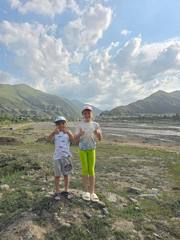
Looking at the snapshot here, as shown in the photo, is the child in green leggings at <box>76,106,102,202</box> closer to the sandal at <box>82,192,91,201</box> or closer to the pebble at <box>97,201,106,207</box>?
the sandal at <box>82,192,91,201</box>

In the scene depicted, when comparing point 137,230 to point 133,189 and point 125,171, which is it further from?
point 125,171

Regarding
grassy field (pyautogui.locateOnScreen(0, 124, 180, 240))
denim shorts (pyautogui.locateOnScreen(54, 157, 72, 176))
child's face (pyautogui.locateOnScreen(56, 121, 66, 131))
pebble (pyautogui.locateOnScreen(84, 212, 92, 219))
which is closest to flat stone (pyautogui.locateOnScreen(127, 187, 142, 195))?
grassy field (pyautogui.locateOnScreen(0, 124, 180, 240))

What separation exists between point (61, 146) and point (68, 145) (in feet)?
0.76

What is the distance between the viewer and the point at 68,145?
9.54 meters

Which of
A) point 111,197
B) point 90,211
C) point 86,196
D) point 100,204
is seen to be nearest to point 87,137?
point 86,196

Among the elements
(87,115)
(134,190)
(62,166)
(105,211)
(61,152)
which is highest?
(87,115)

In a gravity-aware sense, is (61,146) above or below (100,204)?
above

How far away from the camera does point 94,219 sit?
8461 millimetres

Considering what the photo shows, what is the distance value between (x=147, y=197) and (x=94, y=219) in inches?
158

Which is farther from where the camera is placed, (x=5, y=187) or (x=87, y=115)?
(x=5, y=187)

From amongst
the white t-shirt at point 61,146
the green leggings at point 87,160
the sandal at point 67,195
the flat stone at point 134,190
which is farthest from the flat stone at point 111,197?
the white t-shirt at point 61,146

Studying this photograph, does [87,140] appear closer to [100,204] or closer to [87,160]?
[87,160]

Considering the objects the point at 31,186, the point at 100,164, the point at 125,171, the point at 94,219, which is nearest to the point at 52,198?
the point at 94,219

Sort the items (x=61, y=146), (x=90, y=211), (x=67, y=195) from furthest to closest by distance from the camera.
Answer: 1. (x=61, y=146)
2. (x=67, y=195)
3. (x=90, y=211)
